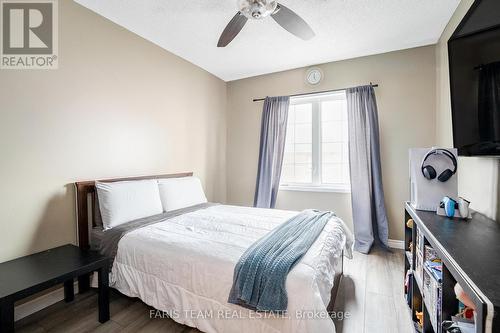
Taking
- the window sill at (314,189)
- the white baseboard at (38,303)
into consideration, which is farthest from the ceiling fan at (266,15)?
the white baseboard at (38,303)

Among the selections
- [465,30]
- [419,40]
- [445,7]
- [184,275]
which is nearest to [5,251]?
[184,275]

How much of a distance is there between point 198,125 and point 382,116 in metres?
2.53

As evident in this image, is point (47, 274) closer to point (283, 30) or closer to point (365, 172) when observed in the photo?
point (283, 30)

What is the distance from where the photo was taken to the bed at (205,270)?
1.19 metres

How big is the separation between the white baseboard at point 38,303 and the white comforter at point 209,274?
0.55 meters

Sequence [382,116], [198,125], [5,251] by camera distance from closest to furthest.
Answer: [5,251] < [382,116] < [198,125]

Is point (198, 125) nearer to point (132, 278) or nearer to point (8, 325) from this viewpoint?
point (132, 278)

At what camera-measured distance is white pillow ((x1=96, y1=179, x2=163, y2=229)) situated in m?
2.03

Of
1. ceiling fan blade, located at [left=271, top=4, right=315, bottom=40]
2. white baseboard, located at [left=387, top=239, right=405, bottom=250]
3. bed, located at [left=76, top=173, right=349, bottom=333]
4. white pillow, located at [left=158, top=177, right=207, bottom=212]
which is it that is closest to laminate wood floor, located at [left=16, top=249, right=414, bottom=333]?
bed, located at [left=76, top=173, right=349, bottom=333]

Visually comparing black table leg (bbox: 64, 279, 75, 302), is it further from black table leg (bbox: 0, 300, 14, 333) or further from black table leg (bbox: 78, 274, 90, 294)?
black table leg (bbox: 0, 300, 14, 333)

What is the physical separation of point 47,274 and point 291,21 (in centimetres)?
248

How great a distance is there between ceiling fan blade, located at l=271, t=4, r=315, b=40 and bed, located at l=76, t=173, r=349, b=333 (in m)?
1.67

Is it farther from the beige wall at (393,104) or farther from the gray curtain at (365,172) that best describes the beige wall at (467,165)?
the gray curtain at (365,172)

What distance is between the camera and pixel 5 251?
1.67 meters
